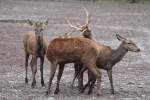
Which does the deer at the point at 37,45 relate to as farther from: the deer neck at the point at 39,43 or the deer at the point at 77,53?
the deer at the point at 77,53

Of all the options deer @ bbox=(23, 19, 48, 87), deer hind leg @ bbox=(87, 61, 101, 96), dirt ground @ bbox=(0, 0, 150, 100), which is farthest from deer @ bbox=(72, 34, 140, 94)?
deer @ bbox=(23, 19, 48, 87)

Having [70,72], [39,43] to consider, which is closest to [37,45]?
[39,43]

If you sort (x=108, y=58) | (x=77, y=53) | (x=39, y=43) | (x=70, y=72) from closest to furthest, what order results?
(x=77, y=53)
(x=108, y=58)
(x=39, y=43)
(x=70, y=72)

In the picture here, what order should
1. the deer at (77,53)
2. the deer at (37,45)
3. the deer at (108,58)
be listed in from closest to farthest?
the deer at (77,53)
the deer at (108,58)
the deer at (37,45)

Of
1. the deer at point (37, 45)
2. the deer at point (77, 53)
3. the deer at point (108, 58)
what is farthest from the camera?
the deer at point (37, 45)

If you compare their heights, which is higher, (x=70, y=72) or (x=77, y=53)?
(x=77, y=53)

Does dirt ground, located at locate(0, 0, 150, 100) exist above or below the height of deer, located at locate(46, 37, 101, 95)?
below

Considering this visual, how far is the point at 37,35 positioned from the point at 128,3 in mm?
41368

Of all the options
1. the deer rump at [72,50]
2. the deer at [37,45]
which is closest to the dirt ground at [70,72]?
the deer at [37,45]

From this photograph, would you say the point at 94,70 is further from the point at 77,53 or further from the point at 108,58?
the point at 108,58

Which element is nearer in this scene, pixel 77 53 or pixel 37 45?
pixel 77 53

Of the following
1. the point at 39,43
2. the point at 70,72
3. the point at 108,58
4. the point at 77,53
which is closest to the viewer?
the point at 77,53

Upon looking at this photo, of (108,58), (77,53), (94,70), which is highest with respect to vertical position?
(77,53)

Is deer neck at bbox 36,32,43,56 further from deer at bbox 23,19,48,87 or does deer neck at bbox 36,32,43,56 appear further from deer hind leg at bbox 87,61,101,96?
deer hind leg at bbox 87,61,101,96
